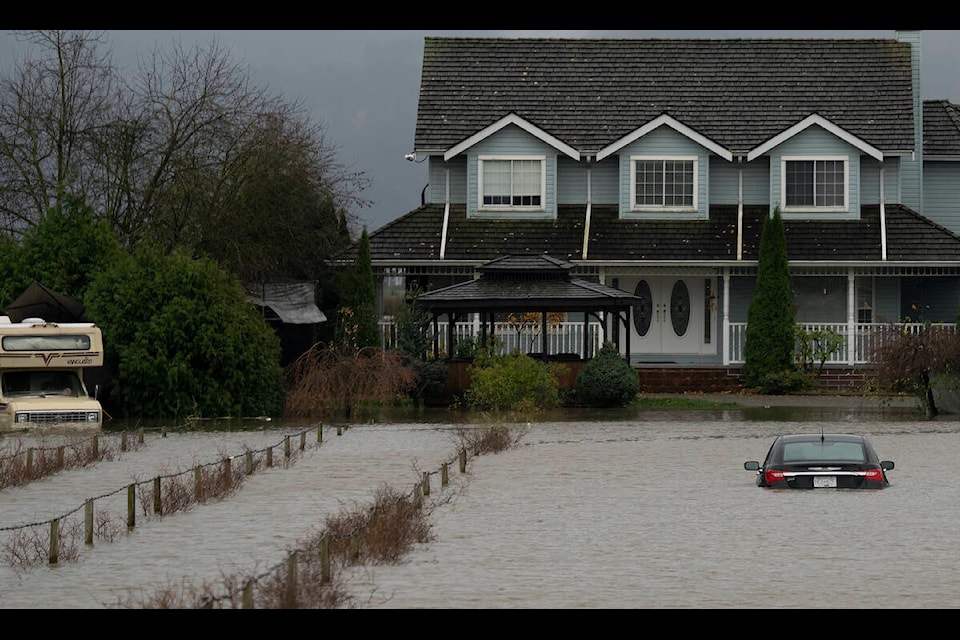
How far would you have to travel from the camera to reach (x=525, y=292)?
1591 inches

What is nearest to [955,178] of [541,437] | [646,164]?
[646,164]

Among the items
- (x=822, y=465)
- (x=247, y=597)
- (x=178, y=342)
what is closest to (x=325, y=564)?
(x=247, y=597)

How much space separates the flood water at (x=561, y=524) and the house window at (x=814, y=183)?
13764mm

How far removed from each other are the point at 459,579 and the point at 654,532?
14.2ft

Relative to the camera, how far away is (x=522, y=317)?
45.1m

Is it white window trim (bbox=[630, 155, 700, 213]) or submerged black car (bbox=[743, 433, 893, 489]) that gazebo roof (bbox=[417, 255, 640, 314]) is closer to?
white window trim (bbox=[630, 155, 700, 213])

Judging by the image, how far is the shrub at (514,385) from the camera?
38.5 metres

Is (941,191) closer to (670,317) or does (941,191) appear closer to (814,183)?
(814,183)

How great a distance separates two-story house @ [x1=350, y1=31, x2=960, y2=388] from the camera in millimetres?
46125

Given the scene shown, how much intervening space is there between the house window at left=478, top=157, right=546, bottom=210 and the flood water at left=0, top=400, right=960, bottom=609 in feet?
46.4

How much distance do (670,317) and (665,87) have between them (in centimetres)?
684

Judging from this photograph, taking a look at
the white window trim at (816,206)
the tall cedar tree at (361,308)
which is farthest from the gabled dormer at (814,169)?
the tall cedar tree at (361,308)

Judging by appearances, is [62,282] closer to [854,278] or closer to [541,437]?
[541,437]

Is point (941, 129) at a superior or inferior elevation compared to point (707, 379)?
superior
